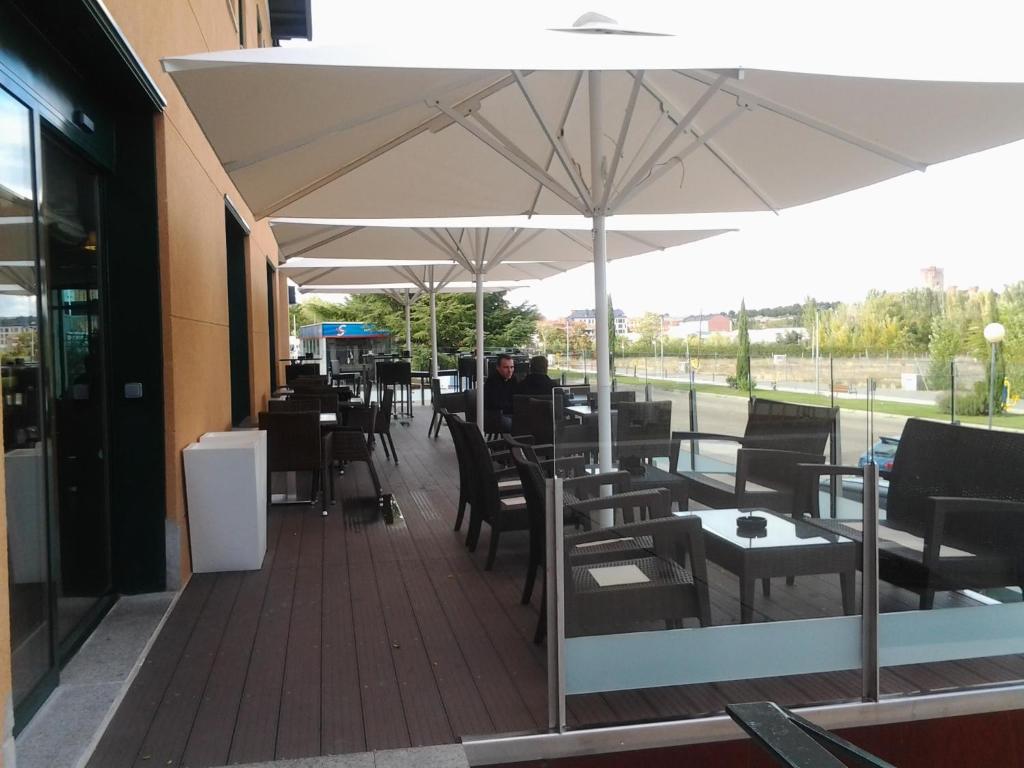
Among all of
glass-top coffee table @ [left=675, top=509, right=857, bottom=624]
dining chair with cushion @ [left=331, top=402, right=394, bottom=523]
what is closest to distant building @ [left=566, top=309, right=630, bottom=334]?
dining chair with cushion @ [left=331, top=402, right=394, bottom=523]

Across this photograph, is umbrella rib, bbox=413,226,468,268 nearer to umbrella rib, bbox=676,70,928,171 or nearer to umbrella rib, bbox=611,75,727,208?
umbrella rib, bbox=611,75,727,208

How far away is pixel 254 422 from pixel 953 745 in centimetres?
627

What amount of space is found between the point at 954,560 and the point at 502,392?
593cm

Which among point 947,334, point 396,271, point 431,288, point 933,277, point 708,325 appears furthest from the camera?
point 933,277

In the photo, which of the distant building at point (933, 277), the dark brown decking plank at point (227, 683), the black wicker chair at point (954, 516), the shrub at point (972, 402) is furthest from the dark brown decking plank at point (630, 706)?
the distant building at point (933, 277)

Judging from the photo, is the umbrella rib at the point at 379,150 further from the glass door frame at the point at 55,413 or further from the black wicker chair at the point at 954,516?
the black wicker chair at the point at 954,516

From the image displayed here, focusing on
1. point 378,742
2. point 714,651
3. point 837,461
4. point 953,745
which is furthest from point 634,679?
point 953,745

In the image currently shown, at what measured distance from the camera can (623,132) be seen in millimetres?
4129

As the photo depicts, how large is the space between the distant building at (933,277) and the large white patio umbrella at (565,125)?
2819cm

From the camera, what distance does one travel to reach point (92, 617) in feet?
11.9

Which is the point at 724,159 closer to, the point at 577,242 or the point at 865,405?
the point at 865,405

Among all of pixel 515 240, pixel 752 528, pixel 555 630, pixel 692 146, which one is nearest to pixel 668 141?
pixel 692 146

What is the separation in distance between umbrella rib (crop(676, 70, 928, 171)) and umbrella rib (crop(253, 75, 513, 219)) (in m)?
0.97

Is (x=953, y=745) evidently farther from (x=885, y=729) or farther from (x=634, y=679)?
(x=634, y=679)
